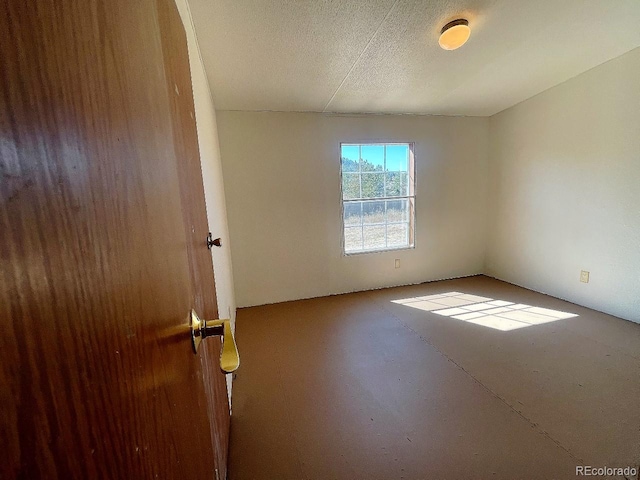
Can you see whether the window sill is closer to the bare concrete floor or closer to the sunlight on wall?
the sunlight on wall

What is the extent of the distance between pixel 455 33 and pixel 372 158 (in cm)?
160

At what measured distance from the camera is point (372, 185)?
3346mm

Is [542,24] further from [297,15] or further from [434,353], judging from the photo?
[434,353]

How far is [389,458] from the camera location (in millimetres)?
1252

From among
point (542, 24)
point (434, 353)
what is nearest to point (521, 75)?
point (542, 24)

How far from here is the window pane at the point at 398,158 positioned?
336 centimetres

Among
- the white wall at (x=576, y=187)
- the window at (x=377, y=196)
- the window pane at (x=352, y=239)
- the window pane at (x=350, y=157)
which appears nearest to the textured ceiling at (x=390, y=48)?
the white wall at (x=576, y=187)

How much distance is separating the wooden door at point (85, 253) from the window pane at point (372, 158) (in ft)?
9.71

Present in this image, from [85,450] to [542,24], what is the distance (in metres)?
2.97

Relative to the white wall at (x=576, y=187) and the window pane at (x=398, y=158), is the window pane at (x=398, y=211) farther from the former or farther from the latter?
the white wall at (x=576, y=187)

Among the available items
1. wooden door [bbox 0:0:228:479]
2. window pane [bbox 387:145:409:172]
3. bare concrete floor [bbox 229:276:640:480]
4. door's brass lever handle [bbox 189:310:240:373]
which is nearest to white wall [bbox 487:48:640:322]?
bare concrete floor [bbox 229:276:640:480]

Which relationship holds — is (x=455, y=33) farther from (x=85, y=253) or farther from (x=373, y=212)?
(x=85, y=253)

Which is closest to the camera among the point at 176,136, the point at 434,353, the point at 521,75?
the point at 176,136

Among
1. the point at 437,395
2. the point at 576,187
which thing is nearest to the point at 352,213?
the point at 437,395
